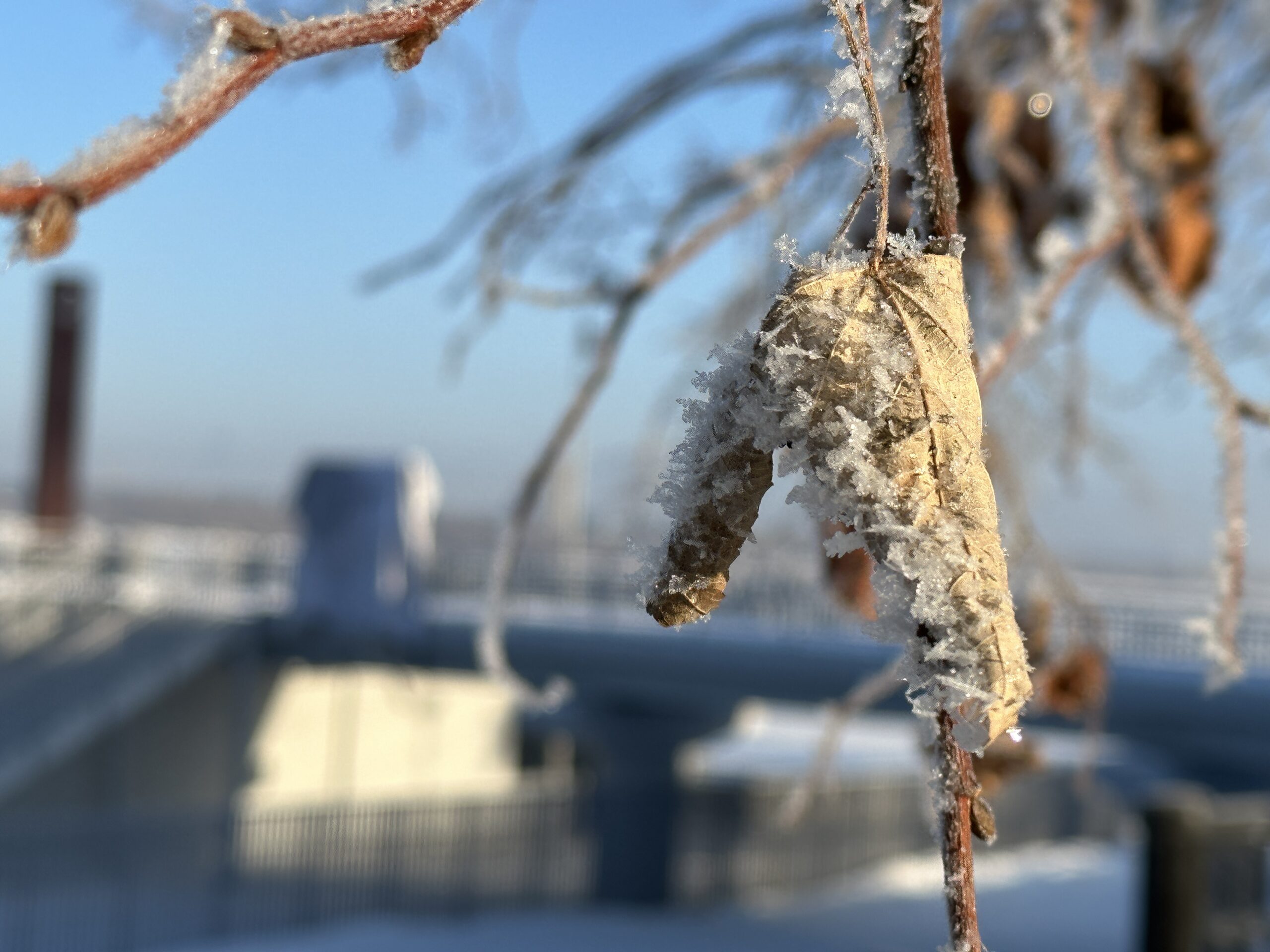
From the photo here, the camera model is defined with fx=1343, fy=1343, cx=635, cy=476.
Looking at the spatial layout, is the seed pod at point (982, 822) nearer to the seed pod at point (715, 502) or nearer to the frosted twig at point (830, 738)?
the seed pod at point (715, 502)

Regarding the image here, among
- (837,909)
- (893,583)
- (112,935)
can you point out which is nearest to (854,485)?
(893,583)

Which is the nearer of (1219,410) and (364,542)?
(1219,410)

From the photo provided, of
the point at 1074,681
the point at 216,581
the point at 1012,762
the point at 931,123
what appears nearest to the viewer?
the point at 931,123

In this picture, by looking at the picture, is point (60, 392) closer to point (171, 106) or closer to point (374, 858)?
point (374, 858)

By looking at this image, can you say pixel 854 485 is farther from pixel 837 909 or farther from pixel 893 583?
pixel 837 909

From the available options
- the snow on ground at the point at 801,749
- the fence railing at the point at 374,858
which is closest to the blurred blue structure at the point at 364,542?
the fence railing at the point at 374,858

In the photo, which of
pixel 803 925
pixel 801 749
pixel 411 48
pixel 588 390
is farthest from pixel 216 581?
pixel 411 48

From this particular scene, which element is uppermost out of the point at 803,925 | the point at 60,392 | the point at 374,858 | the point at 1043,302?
the point at 60,392

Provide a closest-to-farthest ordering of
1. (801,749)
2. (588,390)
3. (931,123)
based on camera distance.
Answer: (931,123), (588,390), (801,749)
